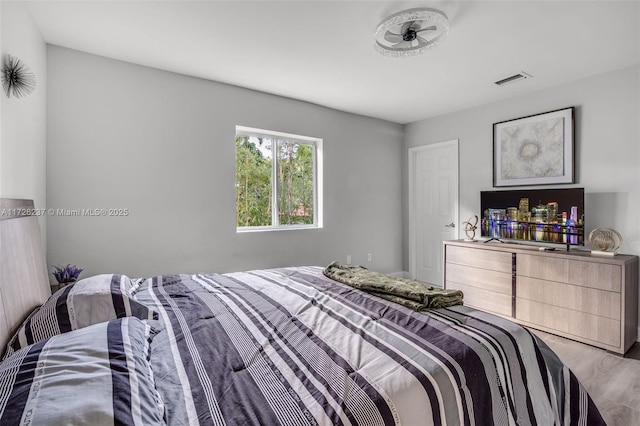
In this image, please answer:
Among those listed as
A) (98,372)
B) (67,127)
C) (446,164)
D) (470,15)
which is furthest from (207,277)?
(446,164)

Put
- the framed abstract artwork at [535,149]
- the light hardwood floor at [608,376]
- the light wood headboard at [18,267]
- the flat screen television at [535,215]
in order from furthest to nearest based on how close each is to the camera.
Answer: the framed abstract artwork at [535,149] → the flat screen television at [535,215] → the light hardwood floor at [608,376] → the light wood headboard at [18,267]

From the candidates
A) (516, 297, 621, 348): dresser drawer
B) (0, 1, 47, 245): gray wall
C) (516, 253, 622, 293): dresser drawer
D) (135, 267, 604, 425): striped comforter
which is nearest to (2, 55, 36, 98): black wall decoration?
(0, 1, 47, 245): gray wall

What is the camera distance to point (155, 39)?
94.3 inches

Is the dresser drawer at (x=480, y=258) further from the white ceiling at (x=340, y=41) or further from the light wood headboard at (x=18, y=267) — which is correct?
the light wood headboard at (x=18, y=267)

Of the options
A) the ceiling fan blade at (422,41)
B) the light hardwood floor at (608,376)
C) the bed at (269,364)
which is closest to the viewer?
the bed at (269,364)

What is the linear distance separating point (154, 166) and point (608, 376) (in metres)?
4.05

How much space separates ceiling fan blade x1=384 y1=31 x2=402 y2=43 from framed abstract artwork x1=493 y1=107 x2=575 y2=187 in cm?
214

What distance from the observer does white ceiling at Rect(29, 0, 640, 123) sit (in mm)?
2039

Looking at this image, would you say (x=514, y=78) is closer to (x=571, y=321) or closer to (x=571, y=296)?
(x=571, y=296)

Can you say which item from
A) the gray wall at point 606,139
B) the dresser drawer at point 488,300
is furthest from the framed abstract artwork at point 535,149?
the dresser drawer at point 488,300

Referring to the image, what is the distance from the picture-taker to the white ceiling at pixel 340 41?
2.04 meters

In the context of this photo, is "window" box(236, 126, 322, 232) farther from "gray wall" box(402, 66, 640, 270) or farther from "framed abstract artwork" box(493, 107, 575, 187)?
"gray wall" box(402, 66, 640, 270)

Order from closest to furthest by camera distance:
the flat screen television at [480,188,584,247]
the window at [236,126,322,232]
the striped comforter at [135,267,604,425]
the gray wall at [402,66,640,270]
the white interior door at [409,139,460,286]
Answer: the striped comforter at [135,267,604,425] < the gray wall at [402,66,640,270] < the flat screen television at [480,188,584,247] < the window at [236,126,322,232] < the white interior door at [409,139,460,286]

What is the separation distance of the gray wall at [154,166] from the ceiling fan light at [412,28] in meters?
1.64
